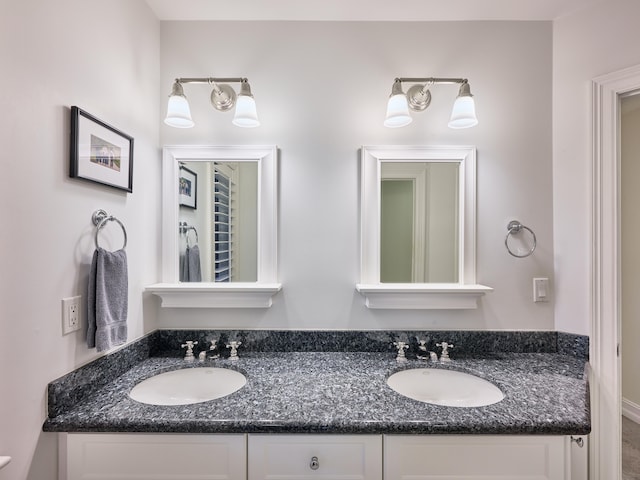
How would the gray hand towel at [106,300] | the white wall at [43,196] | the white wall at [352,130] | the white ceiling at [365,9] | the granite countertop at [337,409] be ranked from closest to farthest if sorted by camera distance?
the white wall at [43,196], the granite countertop at [337,409], the gray hand towel at [106,300], the white ceiling at [365,9], the white wall at [352,130]

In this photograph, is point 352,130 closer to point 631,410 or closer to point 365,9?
point 365,9

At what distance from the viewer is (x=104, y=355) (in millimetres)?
1159

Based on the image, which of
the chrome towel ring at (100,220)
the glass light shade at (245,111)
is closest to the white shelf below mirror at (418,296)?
the glass light shade at (245,111)

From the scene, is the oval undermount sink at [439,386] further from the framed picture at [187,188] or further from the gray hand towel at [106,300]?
the framed picture at [187,188]

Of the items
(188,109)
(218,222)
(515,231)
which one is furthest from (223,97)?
(515,231)

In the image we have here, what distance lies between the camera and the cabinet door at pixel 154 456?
0.95 meters

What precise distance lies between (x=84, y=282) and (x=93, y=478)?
62 centimetres

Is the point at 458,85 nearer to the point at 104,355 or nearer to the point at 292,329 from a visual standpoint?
the point at 292,329

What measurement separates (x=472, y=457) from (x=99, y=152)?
1640 millimetres

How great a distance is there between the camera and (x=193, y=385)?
4.46 ft

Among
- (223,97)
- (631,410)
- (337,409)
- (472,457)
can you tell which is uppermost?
(223,97)

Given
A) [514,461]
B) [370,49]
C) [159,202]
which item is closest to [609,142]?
[370,49]

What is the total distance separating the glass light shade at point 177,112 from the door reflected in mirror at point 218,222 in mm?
218

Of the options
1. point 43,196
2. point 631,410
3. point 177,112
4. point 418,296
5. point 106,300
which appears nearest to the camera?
point 43,196
